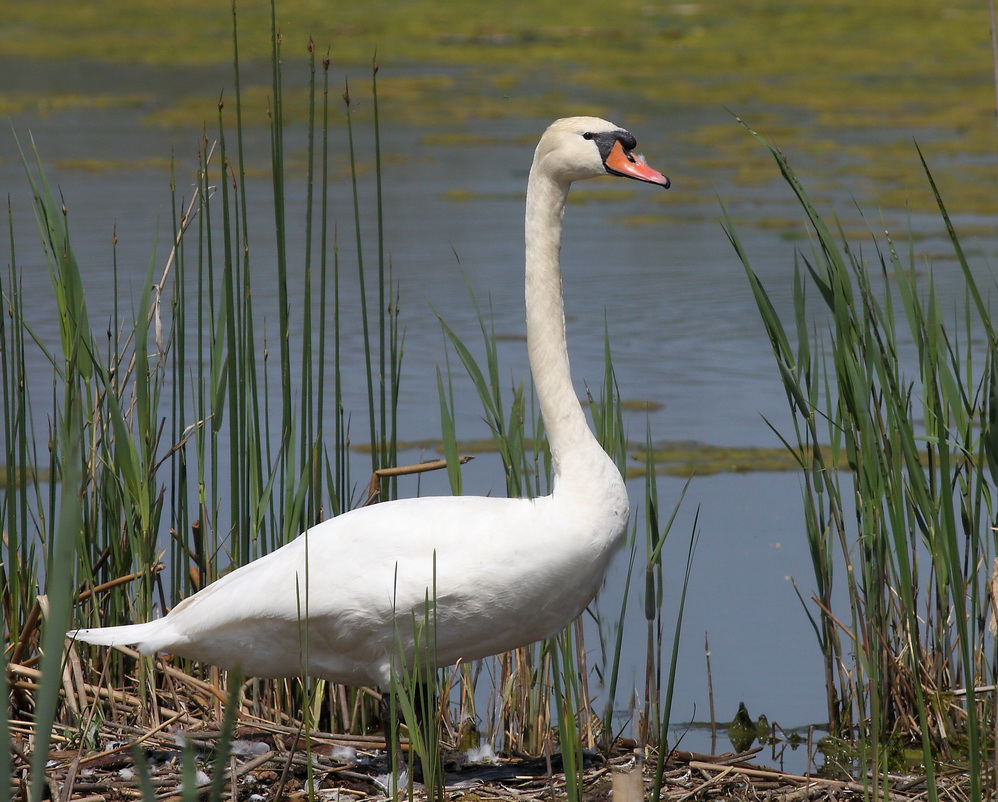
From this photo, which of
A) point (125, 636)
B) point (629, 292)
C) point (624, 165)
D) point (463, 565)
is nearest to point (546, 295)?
point (624, 165)

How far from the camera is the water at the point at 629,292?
525 centimetres

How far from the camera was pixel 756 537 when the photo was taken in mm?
5883

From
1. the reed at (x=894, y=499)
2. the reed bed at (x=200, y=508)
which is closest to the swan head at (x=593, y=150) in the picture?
the reed at (x=894, y=499)

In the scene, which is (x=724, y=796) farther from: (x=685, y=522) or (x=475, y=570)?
(x=685, y=522)

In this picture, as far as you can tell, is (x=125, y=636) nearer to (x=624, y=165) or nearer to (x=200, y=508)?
(x=200, y=508)

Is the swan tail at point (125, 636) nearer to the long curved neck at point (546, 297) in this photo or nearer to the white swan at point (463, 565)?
the white swan at point (463, 565)

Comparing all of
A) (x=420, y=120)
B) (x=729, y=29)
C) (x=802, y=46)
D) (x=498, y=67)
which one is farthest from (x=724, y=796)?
(x=729, y=29)

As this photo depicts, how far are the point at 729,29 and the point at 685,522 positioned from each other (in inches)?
838

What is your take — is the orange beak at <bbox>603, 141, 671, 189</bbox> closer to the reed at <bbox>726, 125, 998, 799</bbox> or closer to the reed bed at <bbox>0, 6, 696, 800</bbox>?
the reed at <bbox>726, 125, 998, 799</bbox>

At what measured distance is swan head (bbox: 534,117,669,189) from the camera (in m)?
3.58

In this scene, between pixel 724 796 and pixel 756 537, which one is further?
pixel 756 537

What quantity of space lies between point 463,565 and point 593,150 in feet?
3.40

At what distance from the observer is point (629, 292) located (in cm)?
A: 942

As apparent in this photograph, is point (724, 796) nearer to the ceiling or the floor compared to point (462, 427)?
nearer to the floor
